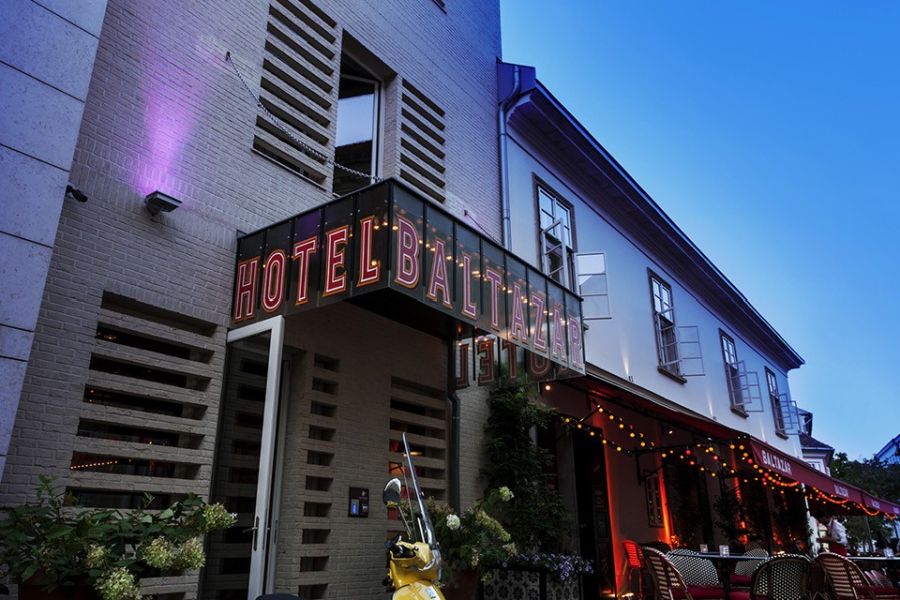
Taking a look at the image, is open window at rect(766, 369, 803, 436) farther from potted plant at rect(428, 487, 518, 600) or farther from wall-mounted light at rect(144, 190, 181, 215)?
wall-mounted light at rect(144, 190, 181, 215)

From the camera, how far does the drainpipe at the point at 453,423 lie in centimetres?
805

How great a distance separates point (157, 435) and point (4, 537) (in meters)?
1.76

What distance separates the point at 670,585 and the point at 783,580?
3.74 ft

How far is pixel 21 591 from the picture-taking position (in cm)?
370

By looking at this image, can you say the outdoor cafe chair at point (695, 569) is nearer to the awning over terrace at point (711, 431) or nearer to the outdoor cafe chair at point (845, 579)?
the outdoor cafe chair at point (845, 579)

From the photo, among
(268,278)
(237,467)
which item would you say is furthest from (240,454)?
(268,278)

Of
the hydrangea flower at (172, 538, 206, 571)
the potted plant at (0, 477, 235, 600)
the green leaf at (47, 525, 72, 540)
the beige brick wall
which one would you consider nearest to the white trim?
the beige brick wall

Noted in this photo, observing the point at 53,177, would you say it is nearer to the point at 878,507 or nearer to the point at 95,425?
the point at 95,425

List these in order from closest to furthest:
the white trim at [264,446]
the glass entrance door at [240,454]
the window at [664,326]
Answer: the white trim at [264,446] → the glass entrance door at [240,454] → the window at [664,326]

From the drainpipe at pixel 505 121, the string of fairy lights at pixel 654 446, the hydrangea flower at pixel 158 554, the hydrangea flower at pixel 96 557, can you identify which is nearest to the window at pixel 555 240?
the drainpipe at pixel 505 121

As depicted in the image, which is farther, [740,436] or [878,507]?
[878,507]

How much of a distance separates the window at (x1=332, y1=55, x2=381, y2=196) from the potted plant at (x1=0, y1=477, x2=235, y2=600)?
15.9 feet

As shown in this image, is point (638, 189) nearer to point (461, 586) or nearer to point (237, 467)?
point (461, 586)

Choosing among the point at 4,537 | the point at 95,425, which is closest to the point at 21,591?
the point at 4,537
